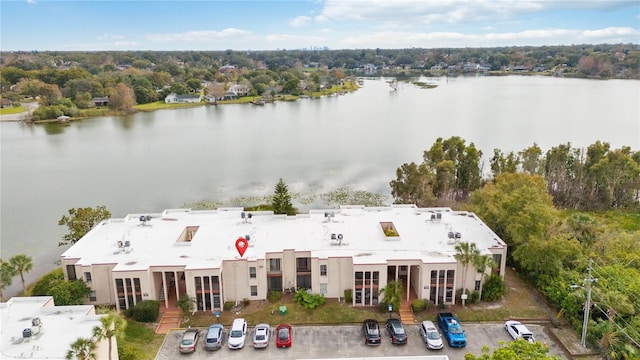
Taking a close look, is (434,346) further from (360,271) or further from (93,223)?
(93,223)

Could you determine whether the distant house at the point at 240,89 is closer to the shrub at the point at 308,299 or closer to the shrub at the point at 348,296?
the shrub at the point at 308,299

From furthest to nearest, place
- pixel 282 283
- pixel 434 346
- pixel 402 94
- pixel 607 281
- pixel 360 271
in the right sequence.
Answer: pixel 402 94
pixel 282 283
pixel 360 271
pixel 607 281
pixel 434 346

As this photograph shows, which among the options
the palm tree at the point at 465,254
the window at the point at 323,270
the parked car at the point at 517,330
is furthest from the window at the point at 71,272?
the parked car at the point at 517,330

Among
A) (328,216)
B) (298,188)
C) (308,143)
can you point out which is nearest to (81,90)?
(308,143)

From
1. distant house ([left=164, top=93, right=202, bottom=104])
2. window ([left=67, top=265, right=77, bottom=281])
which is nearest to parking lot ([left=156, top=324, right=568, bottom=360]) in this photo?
window ([left=67, top=265, right=77, bottom=281])

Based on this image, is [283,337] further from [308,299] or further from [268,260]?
[268,260]

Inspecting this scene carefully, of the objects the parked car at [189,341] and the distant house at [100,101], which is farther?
the distant house at [100,101]
